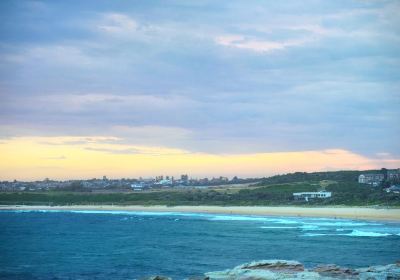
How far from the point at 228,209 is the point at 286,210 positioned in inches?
431

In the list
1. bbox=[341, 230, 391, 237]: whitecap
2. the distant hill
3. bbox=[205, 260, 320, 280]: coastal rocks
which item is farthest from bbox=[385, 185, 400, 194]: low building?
bbox=[205, 260, 320, 280]: coastal rocks

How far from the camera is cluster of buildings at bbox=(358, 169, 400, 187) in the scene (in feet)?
337

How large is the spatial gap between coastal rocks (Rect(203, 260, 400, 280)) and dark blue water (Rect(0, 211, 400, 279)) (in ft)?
23.1

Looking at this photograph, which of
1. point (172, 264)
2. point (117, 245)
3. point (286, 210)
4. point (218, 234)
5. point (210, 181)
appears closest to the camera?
point (172, 264)

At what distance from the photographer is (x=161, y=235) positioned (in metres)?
52.4

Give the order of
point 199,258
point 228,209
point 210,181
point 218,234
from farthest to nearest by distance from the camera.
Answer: point 210,181
point 228,209
point 218,234
point 199,258

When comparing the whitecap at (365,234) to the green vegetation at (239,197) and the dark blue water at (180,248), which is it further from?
the green vegetation at (239,197)

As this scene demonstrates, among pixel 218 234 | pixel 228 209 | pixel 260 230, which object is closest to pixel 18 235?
Result: pixel 218 234

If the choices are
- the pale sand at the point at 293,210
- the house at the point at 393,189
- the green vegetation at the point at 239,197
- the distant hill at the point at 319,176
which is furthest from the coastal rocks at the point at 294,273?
the distant hill at the point at 319,176

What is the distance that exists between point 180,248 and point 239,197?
183ft

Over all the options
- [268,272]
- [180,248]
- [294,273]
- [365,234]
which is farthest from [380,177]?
[268,272]

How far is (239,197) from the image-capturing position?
95.7m

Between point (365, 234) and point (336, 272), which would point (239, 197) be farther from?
point (336, 272)

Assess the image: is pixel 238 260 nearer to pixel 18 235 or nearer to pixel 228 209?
pixel 18 235
